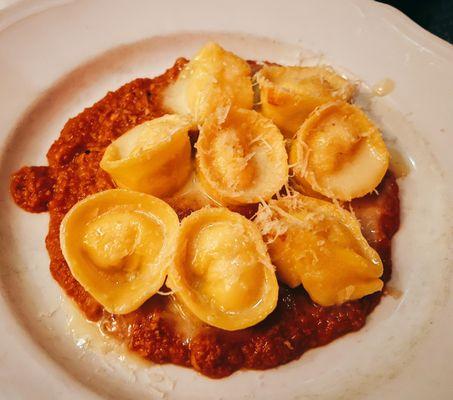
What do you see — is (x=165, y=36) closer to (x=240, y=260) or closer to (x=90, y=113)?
(x=90, y=113)

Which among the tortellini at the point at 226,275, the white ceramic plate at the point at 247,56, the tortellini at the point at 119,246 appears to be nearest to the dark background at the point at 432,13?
the white ceramic plate at the point at 247,56

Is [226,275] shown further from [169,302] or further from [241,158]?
[241,158]

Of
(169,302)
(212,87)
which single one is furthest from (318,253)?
(212,87)

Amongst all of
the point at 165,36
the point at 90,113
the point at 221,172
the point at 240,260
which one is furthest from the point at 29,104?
the point at 240,260

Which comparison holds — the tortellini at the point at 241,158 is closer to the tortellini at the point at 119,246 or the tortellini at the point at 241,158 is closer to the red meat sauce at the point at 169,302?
the red meat sauce at the point at 169,302

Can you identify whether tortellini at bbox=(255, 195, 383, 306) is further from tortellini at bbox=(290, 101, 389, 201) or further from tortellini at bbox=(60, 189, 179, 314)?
tortellini at bbox=(60, 189, 179, 314)

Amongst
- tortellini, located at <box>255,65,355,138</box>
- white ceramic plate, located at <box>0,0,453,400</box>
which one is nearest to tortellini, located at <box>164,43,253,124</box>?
tortellini, located at <box>255,65,355,138</box>
